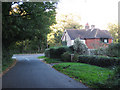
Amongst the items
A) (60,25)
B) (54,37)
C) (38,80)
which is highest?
(60,25)

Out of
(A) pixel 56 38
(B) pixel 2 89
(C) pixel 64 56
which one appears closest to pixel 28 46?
(A) pixel 56 38

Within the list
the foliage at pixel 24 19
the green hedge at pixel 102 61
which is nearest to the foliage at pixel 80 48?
the green hedge at pixel 102 61

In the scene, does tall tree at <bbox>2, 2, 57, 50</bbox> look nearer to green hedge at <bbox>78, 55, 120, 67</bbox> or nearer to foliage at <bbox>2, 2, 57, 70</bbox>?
foliage at <bbox>2, 2, 57, 70</bbox>

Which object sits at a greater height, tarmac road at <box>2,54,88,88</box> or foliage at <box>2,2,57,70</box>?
foliage at <box>2,2,57,70</box>

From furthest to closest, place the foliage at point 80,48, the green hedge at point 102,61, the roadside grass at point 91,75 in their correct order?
the foliage at point 80,48
the green hedge at point 102,61
the roadside grass at point 91,75

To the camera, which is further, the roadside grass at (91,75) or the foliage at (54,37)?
the foliage at (54,37)

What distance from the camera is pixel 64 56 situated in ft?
77.0

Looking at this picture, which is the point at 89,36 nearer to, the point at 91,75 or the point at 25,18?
the point at 25,18

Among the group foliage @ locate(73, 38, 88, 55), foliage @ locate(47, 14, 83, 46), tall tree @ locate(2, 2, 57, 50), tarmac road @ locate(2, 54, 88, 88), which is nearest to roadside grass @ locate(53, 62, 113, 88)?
tarmac road @ locate(2, 54, 88, 88)

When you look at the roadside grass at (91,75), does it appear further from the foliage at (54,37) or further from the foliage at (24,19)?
the foliage at (54,37)

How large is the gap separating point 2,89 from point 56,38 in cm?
4483

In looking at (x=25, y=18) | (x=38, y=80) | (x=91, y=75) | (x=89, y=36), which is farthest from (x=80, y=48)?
(x=89, y=36)

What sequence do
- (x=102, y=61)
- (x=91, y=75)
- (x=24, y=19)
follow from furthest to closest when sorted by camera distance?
(x=24, y=19)
(x=102, y=61)
(x=91, y=75)

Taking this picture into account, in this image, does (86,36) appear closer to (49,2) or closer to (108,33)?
(108,33)
